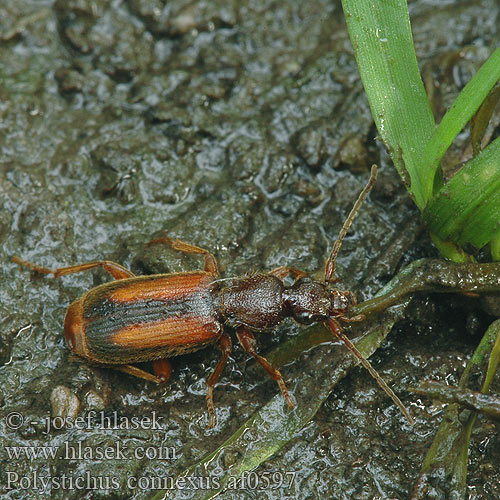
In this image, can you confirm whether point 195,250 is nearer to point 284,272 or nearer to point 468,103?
point 284,272

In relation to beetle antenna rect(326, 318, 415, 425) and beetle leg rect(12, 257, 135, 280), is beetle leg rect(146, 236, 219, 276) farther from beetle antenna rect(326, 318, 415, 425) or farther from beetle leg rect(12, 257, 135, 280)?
beetle antenna rect(326, 318, 415, 425)

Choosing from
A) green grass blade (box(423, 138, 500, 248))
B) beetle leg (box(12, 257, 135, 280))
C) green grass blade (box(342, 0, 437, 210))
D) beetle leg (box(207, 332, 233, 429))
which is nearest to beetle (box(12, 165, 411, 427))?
beetle leg (box(207, 332, 233, 429))

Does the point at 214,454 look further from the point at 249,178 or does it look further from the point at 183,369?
the point at 249,178

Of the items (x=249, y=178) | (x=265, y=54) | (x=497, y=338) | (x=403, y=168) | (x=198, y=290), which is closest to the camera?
(x=497, y=338)

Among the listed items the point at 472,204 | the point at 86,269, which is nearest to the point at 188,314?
the point at 86,269

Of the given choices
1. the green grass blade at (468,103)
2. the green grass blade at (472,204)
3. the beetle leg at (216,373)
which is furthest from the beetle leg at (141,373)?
the green grass blade at (468,103)

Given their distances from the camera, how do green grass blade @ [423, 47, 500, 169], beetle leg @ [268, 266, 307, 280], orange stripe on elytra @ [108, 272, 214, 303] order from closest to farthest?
1. green grass blade @ [423, 47, 500, 169]
2. orange stripe on elytra @ [108, 272, 214, 303]
3. beetle leg @ [268, 266, 307, 280]

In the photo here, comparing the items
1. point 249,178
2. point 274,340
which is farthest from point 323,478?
point 249,178
